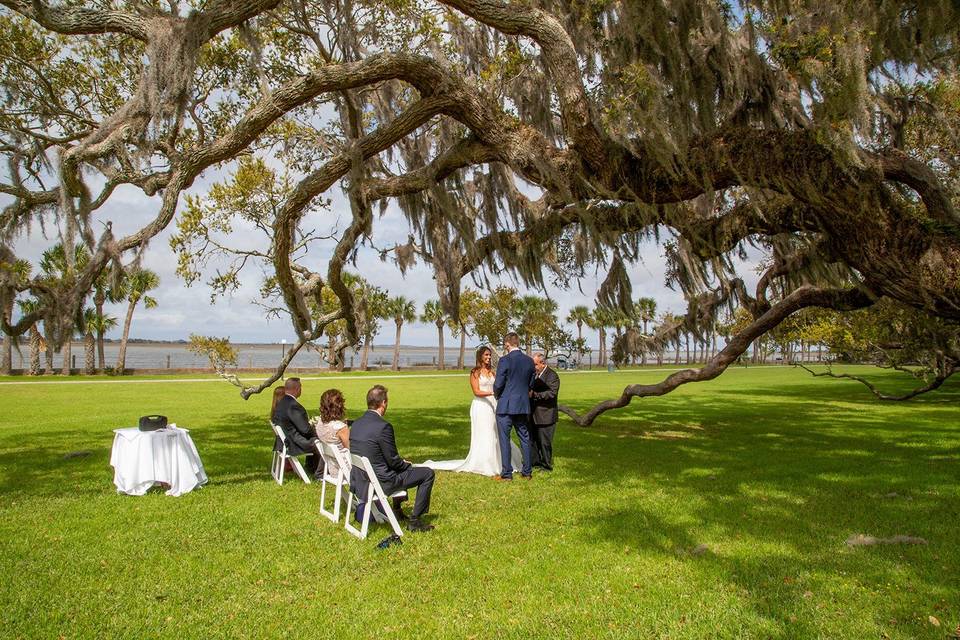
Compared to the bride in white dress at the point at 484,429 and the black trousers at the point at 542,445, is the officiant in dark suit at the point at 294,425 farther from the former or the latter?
the black trousers at the point at 542,445

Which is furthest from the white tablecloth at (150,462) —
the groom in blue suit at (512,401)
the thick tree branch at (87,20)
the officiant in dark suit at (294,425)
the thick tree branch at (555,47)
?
the thick tree branch at (555,47)

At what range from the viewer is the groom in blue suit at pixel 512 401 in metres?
7.50

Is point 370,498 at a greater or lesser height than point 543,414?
lesser

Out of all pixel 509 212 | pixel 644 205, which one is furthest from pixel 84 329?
pixel 644 205

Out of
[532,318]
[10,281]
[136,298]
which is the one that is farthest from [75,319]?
[532,318]

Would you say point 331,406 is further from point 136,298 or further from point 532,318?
point 532,318

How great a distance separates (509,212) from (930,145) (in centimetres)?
992

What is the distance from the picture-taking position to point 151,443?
6664 mm

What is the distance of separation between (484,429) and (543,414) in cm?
76

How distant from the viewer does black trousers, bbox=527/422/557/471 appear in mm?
8055

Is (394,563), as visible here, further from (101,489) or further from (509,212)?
(509,212)

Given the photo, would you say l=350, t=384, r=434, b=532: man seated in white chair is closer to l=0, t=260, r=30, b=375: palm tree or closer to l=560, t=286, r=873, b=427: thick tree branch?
l=0, t=260, r=30, b=375: palm tree

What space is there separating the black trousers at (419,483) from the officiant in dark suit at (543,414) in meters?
2.83

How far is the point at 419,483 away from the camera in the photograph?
537 centimetres
